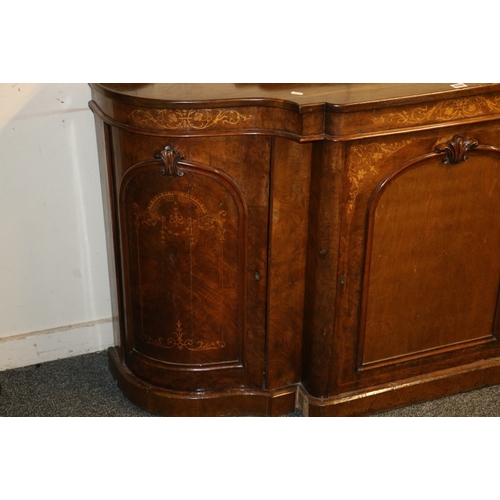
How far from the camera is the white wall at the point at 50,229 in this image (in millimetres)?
2873

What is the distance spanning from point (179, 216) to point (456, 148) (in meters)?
0.98

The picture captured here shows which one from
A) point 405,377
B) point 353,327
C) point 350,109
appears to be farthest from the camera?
point 405,377

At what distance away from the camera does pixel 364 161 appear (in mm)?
2521

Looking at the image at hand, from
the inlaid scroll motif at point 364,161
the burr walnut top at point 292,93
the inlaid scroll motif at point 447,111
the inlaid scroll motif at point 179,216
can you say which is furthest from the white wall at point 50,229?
the inlaid scroll motif at point 447,111

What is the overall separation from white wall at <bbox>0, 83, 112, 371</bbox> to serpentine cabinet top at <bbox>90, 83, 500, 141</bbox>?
425mm

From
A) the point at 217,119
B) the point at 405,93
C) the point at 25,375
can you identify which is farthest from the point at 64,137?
the point at 405,93

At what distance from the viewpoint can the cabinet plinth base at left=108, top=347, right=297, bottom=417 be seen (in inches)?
113

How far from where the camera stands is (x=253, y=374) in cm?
288

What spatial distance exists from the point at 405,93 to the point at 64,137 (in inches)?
51.7

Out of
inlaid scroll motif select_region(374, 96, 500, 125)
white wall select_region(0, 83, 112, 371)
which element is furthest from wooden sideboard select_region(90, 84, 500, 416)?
white wall select_region(0, 83, 112, 371)

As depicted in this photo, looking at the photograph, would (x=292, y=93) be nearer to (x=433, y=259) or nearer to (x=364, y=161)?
(x=364, y=161)

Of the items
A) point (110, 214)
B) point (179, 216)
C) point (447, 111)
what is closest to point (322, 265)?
point (179, 216)

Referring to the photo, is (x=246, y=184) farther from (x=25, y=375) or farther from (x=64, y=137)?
(x=25, y=375)

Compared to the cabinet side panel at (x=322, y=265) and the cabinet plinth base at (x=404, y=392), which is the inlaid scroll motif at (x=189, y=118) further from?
the cabinet plinth base at (x=404, y=392)
